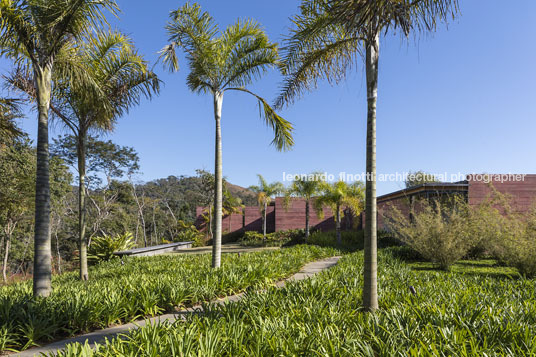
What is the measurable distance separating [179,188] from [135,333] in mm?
47913

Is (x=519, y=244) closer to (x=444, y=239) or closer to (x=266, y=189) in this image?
(x=444, y=239)

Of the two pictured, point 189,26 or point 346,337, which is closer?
point 346,337

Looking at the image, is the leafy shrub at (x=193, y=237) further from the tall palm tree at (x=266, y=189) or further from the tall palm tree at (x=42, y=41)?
the tall palm tree at (x=42, y=41)

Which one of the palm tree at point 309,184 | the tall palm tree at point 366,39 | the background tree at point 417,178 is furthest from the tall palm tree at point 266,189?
the background tree at point 417,178

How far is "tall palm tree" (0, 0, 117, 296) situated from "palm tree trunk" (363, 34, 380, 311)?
4947 millimetres

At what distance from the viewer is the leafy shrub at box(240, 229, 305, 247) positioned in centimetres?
2306

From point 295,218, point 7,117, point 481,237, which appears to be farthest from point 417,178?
point 7,117

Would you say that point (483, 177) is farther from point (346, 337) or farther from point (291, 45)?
point (346, 337)

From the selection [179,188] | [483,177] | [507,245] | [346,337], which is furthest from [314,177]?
[179,188]

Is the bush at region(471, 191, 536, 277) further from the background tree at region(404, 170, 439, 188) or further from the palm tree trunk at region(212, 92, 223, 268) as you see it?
the background tree at region(404, 170, 439, 188)

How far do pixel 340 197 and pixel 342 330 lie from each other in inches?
581

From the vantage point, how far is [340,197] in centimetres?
1773

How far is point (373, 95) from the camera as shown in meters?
4.54

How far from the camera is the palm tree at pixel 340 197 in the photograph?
57.8 feet
